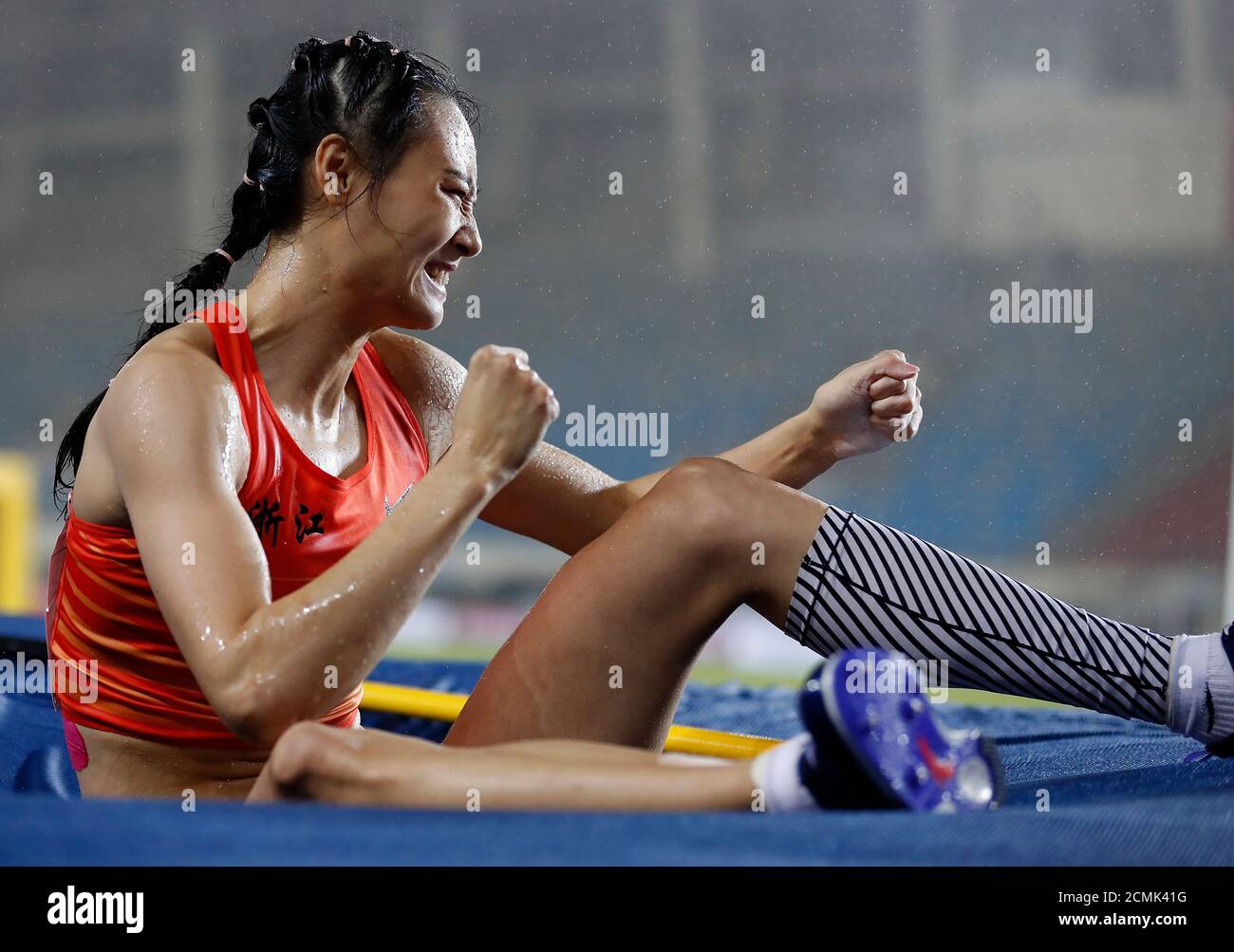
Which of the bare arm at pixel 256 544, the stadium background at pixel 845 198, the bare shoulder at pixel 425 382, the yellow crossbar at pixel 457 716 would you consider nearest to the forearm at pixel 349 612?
the bare arm at pixel 256 544

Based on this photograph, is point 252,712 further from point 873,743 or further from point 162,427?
point 873,743

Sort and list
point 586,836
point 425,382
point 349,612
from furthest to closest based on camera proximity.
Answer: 1. point 425,382
2. point 349,612
3. point 586,836

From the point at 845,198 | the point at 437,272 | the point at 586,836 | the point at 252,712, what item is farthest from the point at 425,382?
the point at 845,198

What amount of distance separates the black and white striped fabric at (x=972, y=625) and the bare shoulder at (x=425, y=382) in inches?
17.3

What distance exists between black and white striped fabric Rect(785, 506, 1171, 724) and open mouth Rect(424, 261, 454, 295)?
1.35 feet

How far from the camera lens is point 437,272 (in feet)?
3.97

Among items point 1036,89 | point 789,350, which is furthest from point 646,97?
point 1036,89

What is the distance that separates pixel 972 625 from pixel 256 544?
0.54 meters

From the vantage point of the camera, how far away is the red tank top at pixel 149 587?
108 centimetres

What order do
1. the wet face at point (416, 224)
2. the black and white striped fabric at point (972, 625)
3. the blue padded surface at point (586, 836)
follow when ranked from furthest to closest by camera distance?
the wet face at point (416, 224) → the black and white striped fabric at point (972, 625) → the blue padded surface at point (586, 836)

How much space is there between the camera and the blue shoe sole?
32.0 inches

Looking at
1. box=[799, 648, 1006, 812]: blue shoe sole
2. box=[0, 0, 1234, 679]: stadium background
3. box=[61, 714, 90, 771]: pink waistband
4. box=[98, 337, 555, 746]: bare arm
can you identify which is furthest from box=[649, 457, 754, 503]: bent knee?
box=[0, 0, 1234, 679]: stadium background

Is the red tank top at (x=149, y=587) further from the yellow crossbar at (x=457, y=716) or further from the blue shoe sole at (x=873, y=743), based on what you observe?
the blue shoe sole at (x=873, y=743)

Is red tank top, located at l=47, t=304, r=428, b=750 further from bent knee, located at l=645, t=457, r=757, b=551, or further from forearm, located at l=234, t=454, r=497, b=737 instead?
bent knee, located at l=645, t=457, r=757, b=551
